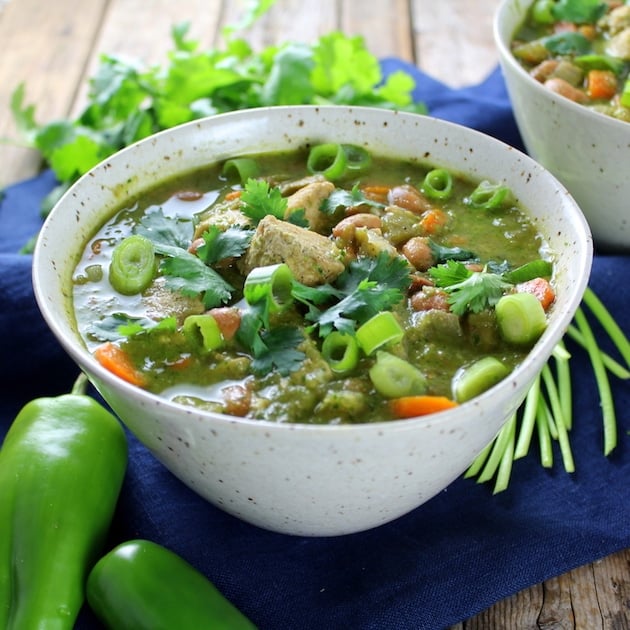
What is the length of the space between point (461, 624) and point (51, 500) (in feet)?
4.58

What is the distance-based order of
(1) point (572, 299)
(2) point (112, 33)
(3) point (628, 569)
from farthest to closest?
(2) point (112, 33) → (3) point (628, 569) → (1) point (572, 299)

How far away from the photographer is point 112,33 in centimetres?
671

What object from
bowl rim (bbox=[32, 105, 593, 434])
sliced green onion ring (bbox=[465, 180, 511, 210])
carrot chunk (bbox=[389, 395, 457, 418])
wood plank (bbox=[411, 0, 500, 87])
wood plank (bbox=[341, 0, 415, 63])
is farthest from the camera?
wood plank (bbox=[341, 0, 415, 63])

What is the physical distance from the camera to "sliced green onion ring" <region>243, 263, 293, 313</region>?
2.79 metres

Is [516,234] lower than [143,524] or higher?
higher

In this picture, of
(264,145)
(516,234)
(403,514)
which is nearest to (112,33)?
(264,145)

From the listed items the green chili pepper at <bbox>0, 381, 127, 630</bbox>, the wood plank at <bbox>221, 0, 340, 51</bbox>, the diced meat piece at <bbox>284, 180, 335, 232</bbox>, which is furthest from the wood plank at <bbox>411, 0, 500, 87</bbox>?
the green chili pepper at <bbox>0, 381, 127, 630</bbox>

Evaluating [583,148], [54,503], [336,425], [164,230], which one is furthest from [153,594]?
[583,148]

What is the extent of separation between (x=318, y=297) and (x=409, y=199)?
808mm

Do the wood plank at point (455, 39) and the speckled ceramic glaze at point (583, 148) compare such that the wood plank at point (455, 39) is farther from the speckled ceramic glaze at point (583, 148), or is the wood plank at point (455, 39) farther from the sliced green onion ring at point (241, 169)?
the sliced green onion ring at point (241, 169)

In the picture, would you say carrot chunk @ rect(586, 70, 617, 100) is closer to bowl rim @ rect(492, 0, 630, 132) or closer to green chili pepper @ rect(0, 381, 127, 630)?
bowl rim @ rect(492, 0, 630, 132)

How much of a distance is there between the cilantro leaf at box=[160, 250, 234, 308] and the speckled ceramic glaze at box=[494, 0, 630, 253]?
5.78ft

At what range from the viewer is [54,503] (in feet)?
9.76

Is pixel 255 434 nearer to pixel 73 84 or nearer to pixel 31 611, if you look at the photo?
pixel 31 611
